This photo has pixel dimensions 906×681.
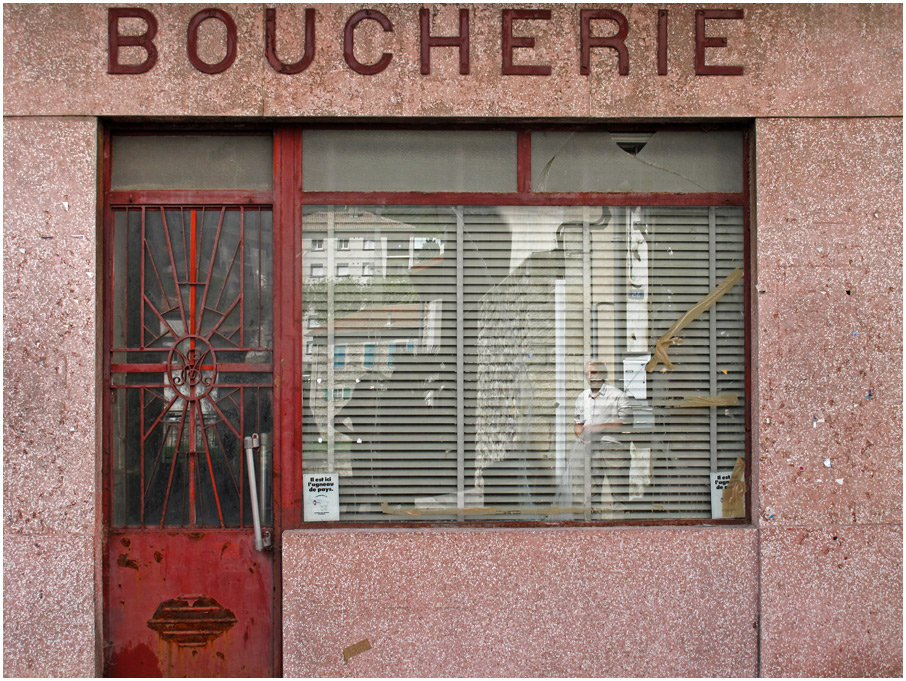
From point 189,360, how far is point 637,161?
3.34 meters

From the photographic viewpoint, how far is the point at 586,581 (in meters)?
4.23

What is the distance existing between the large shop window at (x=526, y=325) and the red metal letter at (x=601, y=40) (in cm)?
47

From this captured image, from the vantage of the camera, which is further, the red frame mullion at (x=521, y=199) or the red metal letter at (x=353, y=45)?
Result: the red frame mullion at (x=521, y=199)

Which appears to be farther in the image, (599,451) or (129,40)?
(599,451)

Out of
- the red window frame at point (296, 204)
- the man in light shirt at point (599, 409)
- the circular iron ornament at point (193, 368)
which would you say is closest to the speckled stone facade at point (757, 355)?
the red window frame at point (296, 204)

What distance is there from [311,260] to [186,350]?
3.38ft

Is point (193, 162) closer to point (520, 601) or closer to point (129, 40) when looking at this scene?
point (129, 40)

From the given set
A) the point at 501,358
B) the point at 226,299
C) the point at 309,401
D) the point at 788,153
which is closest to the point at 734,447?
the point at 501,358

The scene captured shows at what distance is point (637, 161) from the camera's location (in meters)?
4.46

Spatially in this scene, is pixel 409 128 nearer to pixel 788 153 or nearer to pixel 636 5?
pixel 636 5

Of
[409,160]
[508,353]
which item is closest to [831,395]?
[508,353]

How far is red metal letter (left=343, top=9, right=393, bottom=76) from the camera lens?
4.23 m

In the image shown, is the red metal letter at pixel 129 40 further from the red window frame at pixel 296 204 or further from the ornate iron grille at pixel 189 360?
the ornate iron grille at pixel 189 360

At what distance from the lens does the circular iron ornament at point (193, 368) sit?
171 inches
